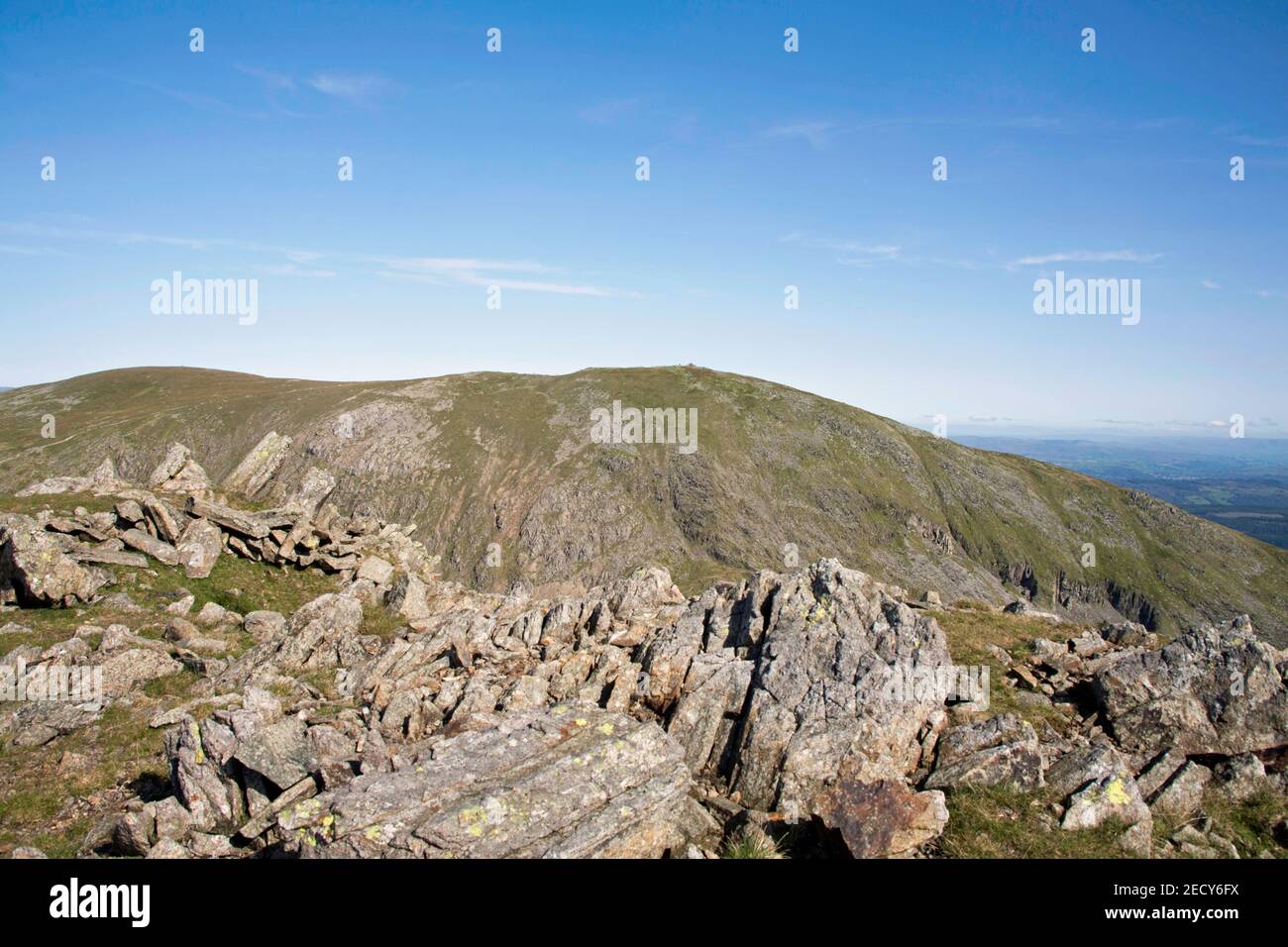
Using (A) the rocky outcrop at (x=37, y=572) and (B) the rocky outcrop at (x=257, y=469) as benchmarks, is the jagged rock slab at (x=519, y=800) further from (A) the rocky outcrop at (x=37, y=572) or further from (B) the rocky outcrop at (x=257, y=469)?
(B) the rocky outcrop at (x=257, y=469)

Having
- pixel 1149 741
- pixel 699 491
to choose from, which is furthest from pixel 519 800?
pixel 699 491

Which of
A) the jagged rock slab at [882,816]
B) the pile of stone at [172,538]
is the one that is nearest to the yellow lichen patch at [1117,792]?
the jagged rock slab at [882,816]

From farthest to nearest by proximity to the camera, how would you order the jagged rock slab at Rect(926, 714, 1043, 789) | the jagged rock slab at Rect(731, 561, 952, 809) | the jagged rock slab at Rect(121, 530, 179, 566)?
the jagged rock slab at Rect(121, 530, 179, 566), the jagged rock slab at Rect(731, 561, 952, 809), the jagged rock slab at Rect(926, 714, 1043, 789)

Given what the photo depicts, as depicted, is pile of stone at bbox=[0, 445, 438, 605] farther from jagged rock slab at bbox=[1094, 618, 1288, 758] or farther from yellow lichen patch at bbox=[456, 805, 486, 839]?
jagged rock slab at bbox=[1094, 618, 1288, 758]

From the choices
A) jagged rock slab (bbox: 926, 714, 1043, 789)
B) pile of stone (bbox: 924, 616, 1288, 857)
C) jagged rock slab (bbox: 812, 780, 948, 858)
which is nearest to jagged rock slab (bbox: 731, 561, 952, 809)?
jagged rock slab (bbox: 926, 714, 1043, 789)
